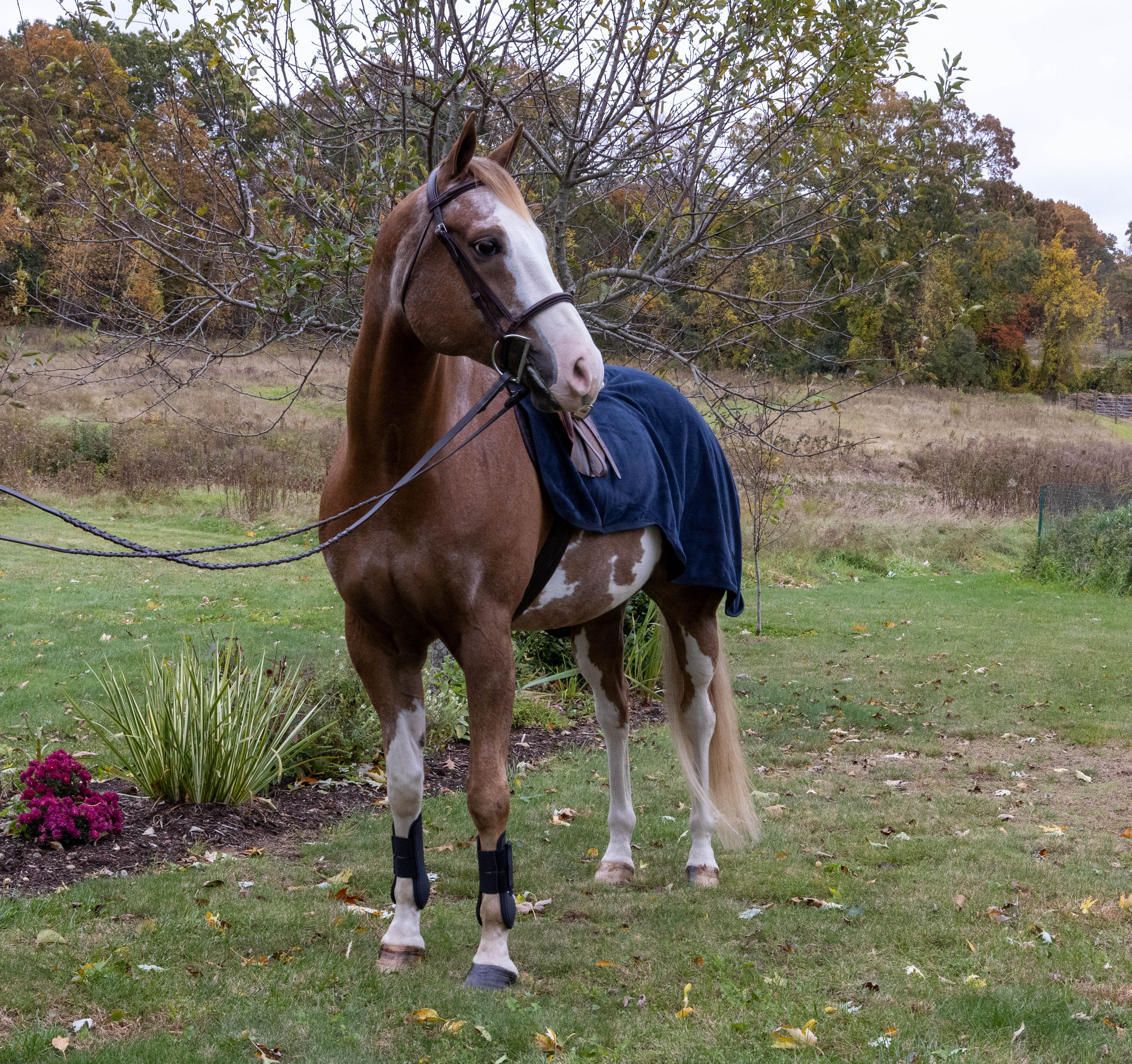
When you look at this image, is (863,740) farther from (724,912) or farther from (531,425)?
(531,425)

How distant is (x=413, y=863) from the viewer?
3.32 m

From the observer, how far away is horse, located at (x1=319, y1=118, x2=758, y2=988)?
252 cm

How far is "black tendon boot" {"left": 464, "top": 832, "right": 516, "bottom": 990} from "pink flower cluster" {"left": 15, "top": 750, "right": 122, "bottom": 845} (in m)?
2.16

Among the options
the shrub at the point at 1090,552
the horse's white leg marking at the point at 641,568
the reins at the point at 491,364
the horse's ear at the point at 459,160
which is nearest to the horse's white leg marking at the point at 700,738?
the horse's white leg marking at the point at 641,568

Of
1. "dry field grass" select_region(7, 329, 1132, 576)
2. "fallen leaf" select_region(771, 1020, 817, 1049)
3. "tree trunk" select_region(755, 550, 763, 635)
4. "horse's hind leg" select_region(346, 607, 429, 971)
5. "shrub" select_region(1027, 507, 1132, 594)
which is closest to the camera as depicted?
"fallen leaf" select_region(771, 1020, 817, 1049)

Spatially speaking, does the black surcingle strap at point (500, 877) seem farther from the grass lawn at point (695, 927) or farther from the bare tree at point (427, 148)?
the bare tree at point (427, 148)

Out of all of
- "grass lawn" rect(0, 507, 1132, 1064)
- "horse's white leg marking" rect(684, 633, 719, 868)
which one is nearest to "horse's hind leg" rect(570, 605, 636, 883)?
"grass lawn" rect(0, 507, 1132, 1064)

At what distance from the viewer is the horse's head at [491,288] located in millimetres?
2424

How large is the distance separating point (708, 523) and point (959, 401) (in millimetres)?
31664

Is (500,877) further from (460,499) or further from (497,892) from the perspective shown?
(460,499)

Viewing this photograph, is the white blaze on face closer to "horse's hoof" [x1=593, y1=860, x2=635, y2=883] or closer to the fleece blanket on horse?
the fleece blanket on horse

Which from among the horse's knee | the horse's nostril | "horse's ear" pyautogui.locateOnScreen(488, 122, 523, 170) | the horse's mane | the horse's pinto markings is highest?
"horse's ear" pyautogui.locateOnScreen(488, 122, 523, 170)

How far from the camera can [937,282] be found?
27422mm

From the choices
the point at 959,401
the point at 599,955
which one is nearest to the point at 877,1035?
the point at 599,955
